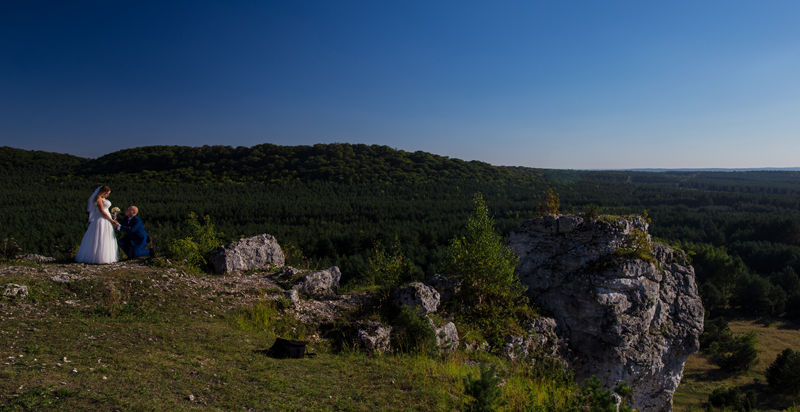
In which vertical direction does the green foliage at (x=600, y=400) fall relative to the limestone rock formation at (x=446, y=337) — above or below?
above

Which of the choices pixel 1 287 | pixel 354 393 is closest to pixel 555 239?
pixel 354 393

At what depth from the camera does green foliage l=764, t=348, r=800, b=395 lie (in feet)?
99.2

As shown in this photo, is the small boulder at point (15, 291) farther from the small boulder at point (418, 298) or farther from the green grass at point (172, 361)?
the small boulder at point (418, 298)

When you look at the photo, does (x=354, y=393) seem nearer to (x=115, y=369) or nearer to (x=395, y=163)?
(x=115, y=369)

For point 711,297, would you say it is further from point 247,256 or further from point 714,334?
point 247,256

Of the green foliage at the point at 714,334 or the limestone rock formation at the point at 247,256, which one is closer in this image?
the limestone rock formation at the point at 247,256

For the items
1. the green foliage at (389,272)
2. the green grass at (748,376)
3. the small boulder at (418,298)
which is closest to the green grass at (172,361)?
the small boulder at (418,298)

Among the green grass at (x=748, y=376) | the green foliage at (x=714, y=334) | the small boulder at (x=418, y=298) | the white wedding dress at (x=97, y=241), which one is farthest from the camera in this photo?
the green foliage at (x=714, y=334)

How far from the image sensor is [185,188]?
8038cm

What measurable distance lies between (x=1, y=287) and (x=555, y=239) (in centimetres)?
1652

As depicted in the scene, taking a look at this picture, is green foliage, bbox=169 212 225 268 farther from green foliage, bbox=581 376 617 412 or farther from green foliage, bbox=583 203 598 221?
green foliage, bbox=583 203 598 221

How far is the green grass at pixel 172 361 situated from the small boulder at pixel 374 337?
1.11ft

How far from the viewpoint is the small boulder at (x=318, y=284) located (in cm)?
1174

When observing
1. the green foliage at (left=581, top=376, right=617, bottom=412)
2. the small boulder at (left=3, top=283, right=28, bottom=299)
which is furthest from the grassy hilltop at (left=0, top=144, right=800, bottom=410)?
the green foliage at (left=581, top=376, right=617, bottom=412)
